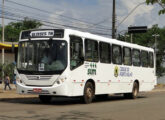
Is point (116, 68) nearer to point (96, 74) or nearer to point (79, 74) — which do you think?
point (96, 74)

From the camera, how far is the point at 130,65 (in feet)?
76.3

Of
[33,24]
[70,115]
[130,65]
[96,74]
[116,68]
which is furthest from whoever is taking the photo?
[33,24]

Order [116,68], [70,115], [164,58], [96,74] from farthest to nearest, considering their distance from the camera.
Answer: [164,58], [116,68], [96,74], [70,115]

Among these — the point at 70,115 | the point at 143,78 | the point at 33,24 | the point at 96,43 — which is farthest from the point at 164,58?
the point at 70,115

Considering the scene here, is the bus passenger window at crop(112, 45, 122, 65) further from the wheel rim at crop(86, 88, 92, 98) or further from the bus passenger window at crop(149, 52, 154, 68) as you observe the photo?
the bus passenger window at crop(149, 52, 154, 68)

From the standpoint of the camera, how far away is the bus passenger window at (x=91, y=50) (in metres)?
18.2

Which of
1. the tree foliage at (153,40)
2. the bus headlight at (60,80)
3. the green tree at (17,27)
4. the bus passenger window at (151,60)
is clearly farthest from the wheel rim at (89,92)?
the green tree at (17,27)

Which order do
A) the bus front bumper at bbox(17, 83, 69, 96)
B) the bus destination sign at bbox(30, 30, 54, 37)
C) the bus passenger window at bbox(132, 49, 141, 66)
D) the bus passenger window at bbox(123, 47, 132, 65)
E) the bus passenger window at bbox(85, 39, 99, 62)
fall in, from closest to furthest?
the bus front bumper at bbox(17, 83, 69, 96) → the bus destination sign at bbox(30, 30, 54, 37) → the bus passenger window at bbox(85, 39, 99, 62) → the bus passenger window at bbox(123, 47, 132, 65) → the bus passenger window at bbox(132, 49, 141, 66)

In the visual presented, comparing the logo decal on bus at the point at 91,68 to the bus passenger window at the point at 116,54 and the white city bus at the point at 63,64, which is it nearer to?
the white city bus at the point at 63,64

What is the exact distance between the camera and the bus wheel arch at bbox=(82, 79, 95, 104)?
59.2ft

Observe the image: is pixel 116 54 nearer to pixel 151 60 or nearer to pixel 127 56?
pixel 127 56

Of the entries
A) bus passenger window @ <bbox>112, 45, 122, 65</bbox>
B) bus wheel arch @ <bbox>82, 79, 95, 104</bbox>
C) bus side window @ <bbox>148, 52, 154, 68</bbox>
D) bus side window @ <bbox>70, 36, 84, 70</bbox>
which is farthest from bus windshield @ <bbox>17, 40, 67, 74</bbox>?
bus side window @ <bbox>148, 52, 154, 68</bbox>

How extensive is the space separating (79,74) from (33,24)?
66866 mm

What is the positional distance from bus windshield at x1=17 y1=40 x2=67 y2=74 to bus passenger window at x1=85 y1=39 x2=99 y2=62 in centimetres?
162
